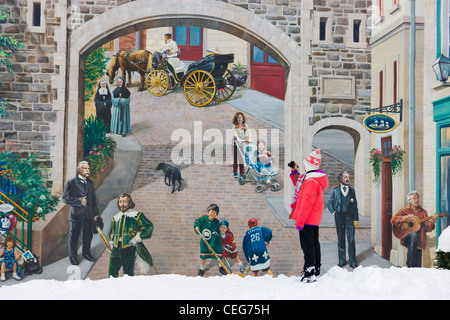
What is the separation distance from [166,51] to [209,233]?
5.87 meters

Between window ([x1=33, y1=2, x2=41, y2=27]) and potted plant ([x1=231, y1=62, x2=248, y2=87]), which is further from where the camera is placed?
potted plant ([x1=231, y1=62, x2=248, y2=87])

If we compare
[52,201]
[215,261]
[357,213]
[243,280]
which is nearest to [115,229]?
[52,201]

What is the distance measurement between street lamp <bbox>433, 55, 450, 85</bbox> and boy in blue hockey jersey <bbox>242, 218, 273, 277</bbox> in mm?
2837

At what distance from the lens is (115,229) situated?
6.14 meters

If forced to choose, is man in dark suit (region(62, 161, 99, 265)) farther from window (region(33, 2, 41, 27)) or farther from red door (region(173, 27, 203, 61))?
red door (region(173, 27, 203, 61))

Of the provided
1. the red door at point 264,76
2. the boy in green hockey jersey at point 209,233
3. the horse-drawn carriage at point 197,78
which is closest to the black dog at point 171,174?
the boy in green hockey jersey at point 209,233

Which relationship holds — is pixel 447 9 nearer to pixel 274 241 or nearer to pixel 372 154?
pixel 372 154

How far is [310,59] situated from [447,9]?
1.80 metres

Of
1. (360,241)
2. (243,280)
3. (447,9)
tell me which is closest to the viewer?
(243,280)

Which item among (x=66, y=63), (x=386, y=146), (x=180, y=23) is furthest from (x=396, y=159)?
(x=66, y=63)

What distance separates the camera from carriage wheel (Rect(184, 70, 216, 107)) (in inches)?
358

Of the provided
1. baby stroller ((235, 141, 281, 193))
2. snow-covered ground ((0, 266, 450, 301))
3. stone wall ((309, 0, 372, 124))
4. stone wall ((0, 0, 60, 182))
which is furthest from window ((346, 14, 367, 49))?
stone wall ((0, 0, 60, 182))

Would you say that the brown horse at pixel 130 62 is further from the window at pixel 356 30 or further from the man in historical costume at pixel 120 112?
the window at pixel 356 30
